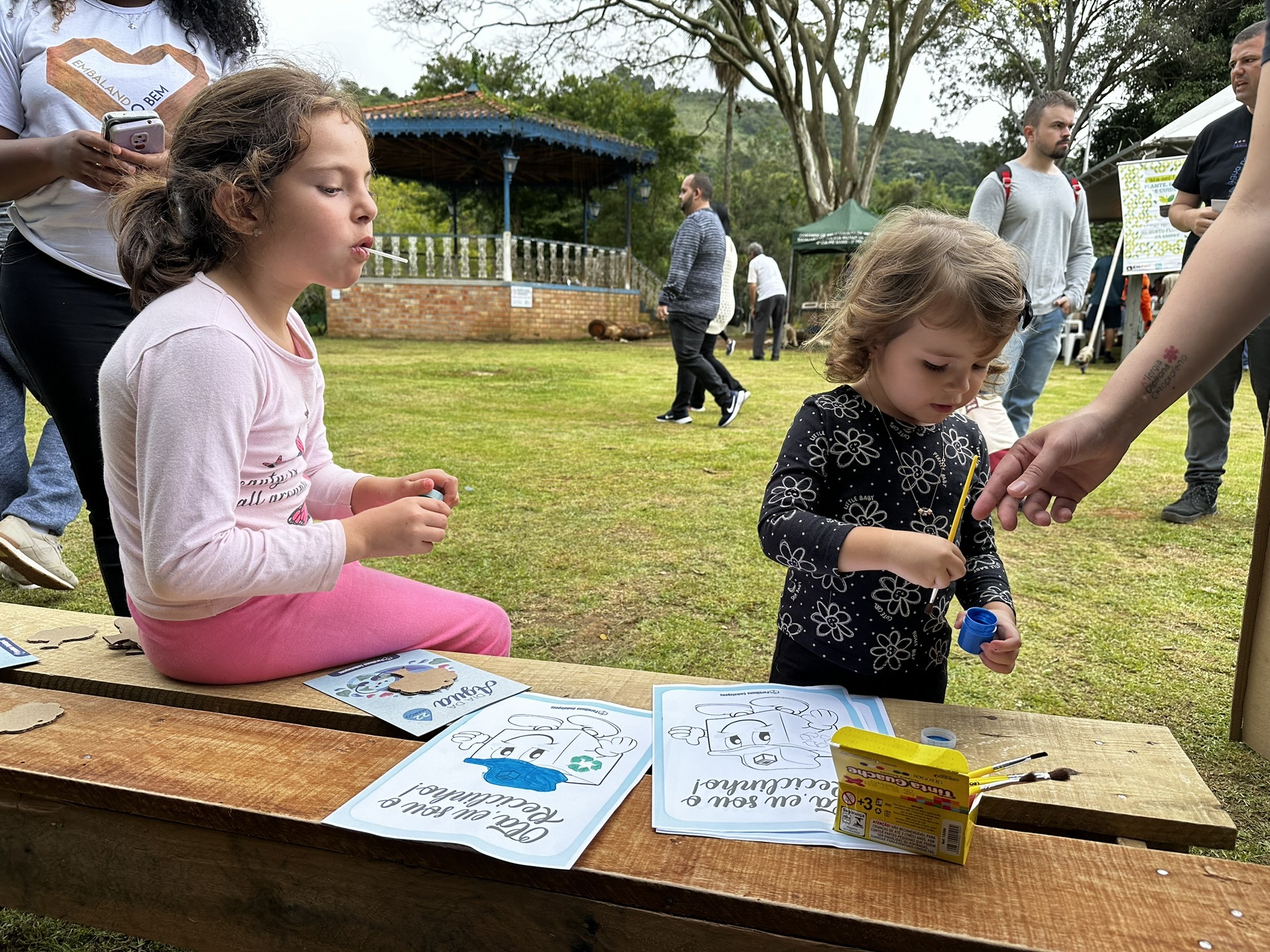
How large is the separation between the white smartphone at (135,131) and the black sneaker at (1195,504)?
4209mm

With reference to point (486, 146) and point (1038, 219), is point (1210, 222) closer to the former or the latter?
point (1038, 219)

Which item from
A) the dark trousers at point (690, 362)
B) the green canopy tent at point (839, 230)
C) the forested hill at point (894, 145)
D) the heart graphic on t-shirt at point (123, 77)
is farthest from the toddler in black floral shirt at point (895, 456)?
the forested hill at point (894, 145)

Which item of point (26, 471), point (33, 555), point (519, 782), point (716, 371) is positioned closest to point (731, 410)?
point (716, 371)

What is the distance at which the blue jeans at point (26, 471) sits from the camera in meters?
2.96

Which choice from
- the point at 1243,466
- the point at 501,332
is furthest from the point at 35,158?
the point at 501,332

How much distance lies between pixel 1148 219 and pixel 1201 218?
6.69 meters

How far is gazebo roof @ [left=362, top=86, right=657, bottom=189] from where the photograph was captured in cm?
1617

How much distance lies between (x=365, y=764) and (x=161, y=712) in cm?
39

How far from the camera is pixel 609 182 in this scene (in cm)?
2075

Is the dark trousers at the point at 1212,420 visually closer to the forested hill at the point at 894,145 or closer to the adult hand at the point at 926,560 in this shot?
the adult hand at the point at 926,560

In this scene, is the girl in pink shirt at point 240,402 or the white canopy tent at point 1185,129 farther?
the white canopy tent at point 1185,129

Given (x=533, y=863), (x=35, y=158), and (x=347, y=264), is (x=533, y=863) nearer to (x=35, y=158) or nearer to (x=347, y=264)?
(x=347, y=264)

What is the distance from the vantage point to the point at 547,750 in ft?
3.96

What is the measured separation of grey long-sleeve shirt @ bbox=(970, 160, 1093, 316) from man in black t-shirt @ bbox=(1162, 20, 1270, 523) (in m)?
0.54
